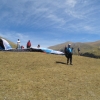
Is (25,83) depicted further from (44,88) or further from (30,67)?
(30,67)

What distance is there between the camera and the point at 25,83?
16656 mm

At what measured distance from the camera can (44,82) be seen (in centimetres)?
1738

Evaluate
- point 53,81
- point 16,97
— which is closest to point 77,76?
point 53,81

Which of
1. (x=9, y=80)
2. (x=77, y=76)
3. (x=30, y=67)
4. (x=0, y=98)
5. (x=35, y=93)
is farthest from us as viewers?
(x=30, y=67)

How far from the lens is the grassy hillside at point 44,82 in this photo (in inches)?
580

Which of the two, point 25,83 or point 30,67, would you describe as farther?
point 30,67

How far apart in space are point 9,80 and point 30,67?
5.42 m

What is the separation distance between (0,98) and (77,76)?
929cm

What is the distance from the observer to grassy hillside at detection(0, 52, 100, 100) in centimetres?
1473

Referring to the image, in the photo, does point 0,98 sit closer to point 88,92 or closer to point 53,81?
point 53,81

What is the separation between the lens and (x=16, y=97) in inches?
547

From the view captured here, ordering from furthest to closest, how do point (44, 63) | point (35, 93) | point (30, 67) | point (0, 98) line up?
point (44, 63), point (30, 67), point (35, 93), point (0, 98)

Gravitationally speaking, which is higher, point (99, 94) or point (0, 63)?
point (0, 63)

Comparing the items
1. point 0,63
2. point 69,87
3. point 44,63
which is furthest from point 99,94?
point 0,63
